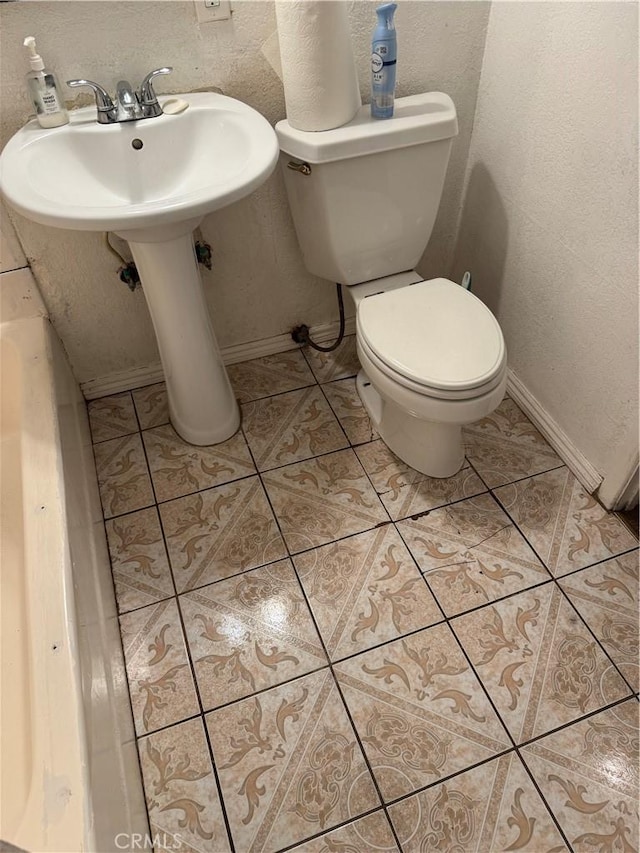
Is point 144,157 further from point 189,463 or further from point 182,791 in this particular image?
point 182,791

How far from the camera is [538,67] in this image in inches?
52.7

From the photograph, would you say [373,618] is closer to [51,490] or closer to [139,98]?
[51,490]

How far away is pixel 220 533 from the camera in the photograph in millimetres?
1471

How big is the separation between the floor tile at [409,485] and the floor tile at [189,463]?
1.10 feet

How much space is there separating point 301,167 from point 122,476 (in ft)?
2.98

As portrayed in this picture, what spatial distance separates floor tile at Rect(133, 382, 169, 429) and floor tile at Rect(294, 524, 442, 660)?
630 mm

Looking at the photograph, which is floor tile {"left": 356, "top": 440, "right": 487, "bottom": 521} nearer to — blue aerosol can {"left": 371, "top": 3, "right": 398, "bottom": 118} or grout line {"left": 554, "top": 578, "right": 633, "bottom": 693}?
grout line {"left": 554, "top": 578, "right": 633, "bottom": 693}

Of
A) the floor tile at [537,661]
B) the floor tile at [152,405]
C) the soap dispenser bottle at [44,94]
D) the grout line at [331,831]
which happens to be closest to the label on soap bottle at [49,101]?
the soap dispenser bottle at [44,94]

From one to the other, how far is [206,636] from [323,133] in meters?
1.14

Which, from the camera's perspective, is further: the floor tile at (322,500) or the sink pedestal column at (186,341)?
the floor tile at (322,500)

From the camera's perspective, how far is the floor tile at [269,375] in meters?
1.82

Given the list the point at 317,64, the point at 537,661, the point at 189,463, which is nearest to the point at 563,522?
the point at 537,661

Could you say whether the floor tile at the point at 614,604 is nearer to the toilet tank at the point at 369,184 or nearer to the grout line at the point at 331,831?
the grout line at the point at 331,831

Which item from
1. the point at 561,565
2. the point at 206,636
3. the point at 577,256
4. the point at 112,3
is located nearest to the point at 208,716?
the point at 206,636
